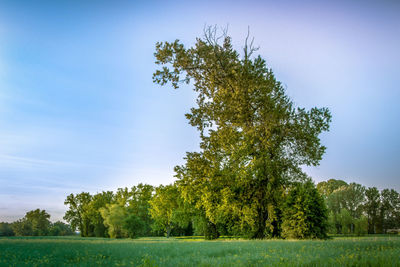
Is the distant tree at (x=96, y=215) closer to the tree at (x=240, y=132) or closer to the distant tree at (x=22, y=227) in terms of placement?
the tree at (x=240, y=132)

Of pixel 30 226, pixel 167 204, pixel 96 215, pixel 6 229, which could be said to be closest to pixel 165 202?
pixel 167 204

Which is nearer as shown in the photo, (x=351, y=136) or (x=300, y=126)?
(x=300, y=126)

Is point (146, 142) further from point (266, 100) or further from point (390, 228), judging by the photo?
point (390, 228)

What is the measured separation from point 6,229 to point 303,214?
75.9 feet

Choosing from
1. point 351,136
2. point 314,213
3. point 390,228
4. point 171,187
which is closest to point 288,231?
point 314,213

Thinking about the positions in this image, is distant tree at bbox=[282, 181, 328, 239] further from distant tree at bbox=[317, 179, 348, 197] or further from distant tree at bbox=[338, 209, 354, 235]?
distant tree at bbox=[317, 179, 348, 197]

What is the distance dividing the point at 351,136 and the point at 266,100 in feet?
39.5

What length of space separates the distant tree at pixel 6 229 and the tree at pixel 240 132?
13.9 metres

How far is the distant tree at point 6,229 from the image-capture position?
356 inches

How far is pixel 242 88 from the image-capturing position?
67.6 feet

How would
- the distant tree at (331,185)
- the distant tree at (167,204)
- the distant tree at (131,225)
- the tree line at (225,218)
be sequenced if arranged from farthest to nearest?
the distant tree at (331,185) < the distant tree at (167,204) < the distant tree at (131,225) < the tree line at (225,218)

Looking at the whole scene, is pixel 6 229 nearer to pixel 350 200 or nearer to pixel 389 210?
pixel 350 200

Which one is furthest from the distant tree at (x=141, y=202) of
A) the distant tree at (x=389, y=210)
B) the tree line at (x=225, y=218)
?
the distant tree at (x=389, y=210)

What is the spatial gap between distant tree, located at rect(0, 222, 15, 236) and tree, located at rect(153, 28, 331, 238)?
45.6 feet
